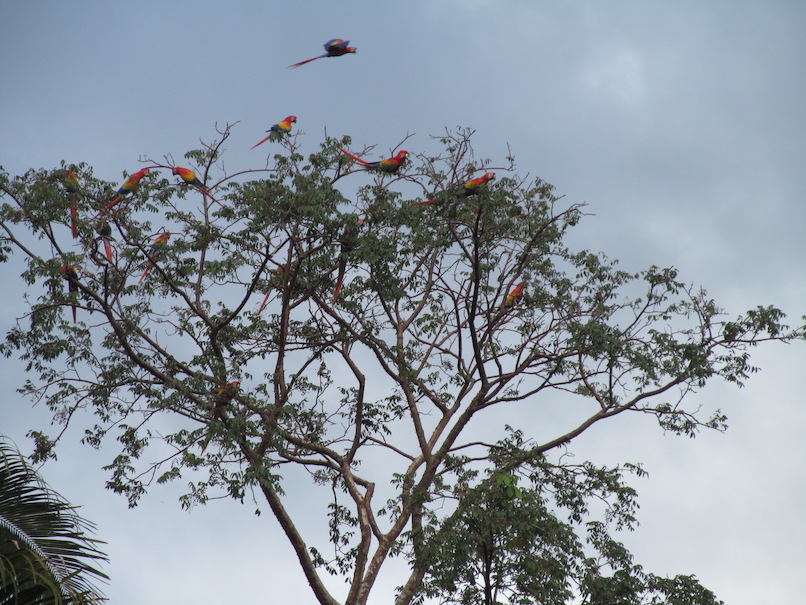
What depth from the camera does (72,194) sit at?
29.0 ft

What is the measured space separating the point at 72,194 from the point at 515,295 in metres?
4.87

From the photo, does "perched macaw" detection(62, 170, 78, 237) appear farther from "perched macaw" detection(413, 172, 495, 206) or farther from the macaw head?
"perched macaw" detection(413, 172, 495, 206)

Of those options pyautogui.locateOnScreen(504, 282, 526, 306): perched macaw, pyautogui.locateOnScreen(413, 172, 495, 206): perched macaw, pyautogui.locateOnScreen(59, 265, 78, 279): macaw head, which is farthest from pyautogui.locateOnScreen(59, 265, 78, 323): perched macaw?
pyautogui.locateOnScreen(504, 282, 526, 306): perched macaw

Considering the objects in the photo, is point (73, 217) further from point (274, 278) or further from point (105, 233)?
point (274, 278)

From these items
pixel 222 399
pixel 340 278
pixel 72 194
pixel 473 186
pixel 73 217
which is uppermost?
pixel 473 186

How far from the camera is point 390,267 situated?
31.5 ft

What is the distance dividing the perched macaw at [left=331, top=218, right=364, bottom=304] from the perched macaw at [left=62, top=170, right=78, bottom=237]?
2.63 m

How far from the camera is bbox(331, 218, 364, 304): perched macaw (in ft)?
28.9

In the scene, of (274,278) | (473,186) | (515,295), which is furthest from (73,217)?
(515,295)

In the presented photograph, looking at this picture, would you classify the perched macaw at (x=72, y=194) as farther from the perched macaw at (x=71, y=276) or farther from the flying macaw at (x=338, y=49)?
the flying macaw at (x=338, y=49)

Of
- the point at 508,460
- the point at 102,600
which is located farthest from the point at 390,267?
the point at 102,600

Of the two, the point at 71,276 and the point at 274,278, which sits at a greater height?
the point at 274,278

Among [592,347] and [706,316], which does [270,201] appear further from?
[706,316]

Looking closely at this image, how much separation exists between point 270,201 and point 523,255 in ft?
9.47
